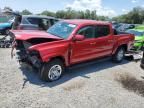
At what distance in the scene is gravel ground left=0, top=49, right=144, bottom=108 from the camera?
5.24m

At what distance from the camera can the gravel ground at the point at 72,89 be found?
5.24 m

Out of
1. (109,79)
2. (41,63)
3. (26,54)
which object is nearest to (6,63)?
(26,54)

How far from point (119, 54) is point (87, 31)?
260 cm

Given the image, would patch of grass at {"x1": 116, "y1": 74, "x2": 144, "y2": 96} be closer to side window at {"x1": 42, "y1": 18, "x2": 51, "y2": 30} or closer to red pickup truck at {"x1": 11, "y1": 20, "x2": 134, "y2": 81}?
red pickup truck at {"x1": 11, "y1": 20, "x2": 134, "y2": 81}

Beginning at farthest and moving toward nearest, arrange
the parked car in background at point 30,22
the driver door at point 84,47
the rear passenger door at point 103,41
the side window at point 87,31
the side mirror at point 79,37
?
the parked car in background at point 30,22 < the rear passenger door at point 103,41 < the side window at point 87,31 < the driver door at point 84,47 < the side mirror at point 79,37

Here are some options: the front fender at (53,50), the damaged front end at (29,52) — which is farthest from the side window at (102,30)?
the damaged front end at (29,52)

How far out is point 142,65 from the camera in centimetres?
750

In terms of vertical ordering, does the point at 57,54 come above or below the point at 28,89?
above

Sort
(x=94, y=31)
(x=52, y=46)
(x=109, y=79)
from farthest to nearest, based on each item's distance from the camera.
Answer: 1. (x=94, y=31)
2. (x=109, y=79)
3. (x=52, y=46)

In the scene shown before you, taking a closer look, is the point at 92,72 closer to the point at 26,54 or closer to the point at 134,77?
the point at 134,77

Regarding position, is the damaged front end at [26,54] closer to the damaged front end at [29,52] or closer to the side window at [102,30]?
the damaged front end at [29,52]

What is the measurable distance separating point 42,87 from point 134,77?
3373 millimetres

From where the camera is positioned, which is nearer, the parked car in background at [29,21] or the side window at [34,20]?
the parked car in background at [29,21]

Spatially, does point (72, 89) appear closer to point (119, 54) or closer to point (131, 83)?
point (131, 83)
